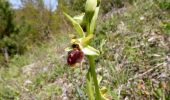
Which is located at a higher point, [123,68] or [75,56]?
[75,56]

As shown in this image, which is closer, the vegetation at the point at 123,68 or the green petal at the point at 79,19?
the green petal at the point at 79,19

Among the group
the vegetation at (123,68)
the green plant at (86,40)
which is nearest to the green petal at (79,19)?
the green plant at (86,40)

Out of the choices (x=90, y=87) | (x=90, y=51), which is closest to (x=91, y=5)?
(x=90, y=51)

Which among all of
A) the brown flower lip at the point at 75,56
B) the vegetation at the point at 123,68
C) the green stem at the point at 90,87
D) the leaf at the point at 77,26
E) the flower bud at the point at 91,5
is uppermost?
the flower bud at the point at 91,5

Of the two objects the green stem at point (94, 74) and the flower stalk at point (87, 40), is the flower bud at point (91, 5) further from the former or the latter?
the green stem at point (94, 74)

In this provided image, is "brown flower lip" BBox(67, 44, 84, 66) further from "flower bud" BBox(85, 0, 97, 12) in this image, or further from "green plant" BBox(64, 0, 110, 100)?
"flower bud" BBox(85, 0, 97, 12)

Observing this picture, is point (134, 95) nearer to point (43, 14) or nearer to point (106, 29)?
point (106, 29)

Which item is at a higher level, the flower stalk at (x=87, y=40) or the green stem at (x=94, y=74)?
the flower stalk at (x=87, y=40)

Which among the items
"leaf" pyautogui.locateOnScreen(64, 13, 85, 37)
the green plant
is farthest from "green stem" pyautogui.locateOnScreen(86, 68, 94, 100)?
"leaf" pyautogui.locateOnScreen(64, 13, 85, 37)

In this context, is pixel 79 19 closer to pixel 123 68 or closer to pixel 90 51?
A: pixel 90 51
